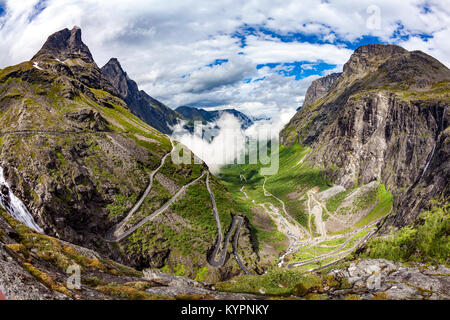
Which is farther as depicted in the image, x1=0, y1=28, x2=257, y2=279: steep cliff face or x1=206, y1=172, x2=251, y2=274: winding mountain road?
x1=206, y1=172, x2=251, y2=274: winding mountain road

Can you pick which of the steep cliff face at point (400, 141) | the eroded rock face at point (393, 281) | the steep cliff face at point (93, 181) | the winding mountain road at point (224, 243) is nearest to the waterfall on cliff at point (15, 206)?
the steep cliff face at point (93, 181)

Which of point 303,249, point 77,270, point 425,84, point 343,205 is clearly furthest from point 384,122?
point 77,270

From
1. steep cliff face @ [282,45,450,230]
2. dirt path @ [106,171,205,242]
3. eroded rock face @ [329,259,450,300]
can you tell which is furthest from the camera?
steep cliff face @ [282,45,450,230]

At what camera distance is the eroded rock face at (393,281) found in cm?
2167

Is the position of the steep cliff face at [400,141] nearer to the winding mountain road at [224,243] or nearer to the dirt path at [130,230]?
the winding mountain road at [224,243]

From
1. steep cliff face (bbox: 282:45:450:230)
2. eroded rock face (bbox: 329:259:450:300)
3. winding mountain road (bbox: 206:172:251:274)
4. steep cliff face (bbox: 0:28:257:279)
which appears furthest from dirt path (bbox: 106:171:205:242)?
steep cliff face (bbox: 282:45:450:230)

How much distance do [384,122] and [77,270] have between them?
190 metres

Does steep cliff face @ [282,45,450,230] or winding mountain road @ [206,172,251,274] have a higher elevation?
steep cliff face @ [282,45,450,230]

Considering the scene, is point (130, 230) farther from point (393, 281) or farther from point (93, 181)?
point (393, 281)

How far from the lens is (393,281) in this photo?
24438 mm

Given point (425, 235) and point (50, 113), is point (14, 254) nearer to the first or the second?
point (425, 235)

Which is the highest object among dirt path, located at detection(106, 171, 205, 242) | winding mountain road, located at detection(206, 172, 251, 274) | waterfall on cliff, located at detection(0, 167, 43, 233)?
waterfall on cliff, located at detection(0, 167, 43, 233)

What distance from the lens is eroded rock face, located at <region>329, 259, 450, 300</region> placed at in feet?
71.1

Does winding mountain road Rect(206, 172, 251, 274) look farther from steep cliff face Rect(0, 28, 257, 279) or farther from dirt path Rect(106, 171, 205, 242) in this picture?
dirt path Rect(106, 171, 205, 242)
